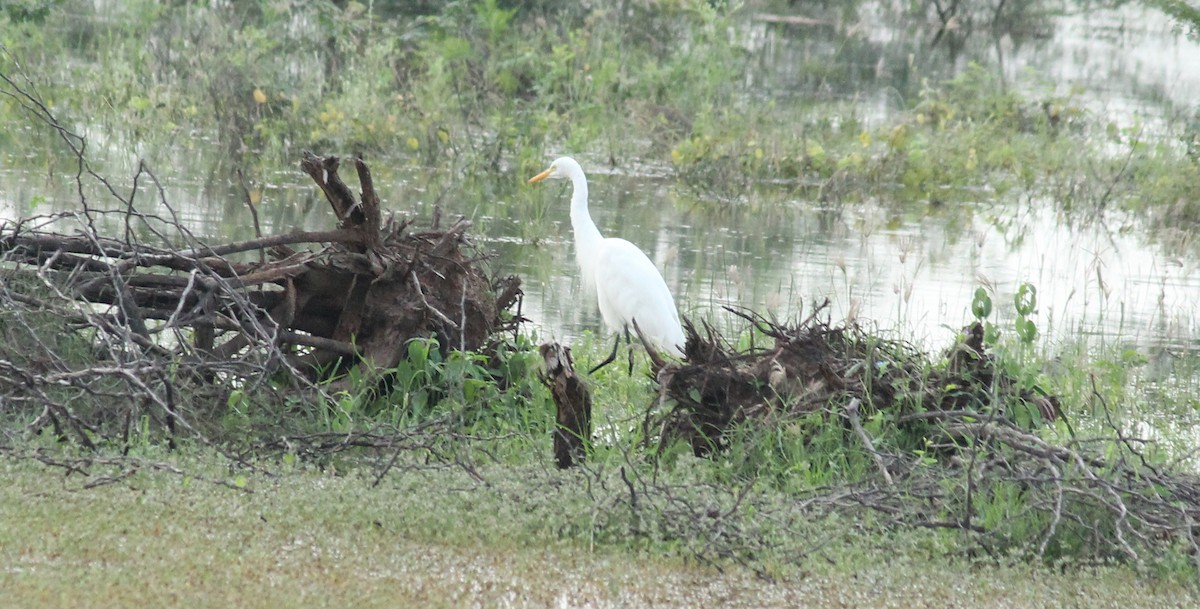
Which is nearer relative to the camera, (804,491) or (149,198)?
(804,491)

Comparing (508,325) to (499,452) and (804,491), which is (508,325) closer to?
(499,452)

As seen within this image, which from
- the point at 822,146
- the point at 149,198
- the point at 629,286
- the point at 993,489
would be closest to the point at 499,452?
the point at 993,489

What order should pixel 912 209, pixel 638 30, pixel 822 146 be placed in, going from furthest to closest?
pixel 638 30, pixel 822 146, pixel 912 209

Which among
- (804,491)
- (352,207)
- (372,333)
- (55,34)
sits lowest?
(804,491)

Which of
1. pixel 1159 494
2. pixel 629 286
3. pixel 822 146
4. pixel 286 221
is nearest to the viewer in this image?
pixel 1159 494

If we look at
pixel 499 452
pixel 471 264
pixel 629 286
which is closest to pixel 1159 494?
pixel 499 452

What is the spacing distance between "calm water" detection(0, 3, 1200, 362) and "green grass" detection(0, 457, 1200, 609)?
2349 millimetres

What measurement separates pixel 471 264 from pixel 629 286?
155 cm

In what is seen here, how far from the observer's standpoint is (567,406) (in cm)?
491

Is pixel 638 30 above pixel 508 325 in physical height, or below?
above

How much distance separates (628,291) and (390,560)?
3367 mm

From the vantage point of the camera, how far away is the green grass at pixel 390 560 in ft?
11.7

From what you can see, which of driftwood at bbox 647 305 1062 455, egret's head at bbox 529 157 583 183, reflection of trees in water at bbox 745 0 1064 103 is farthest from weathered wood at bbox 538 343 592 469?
reflection of trees in water at bbox 745 0 1064 103

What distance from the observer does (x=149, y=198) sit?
33.3 ft
